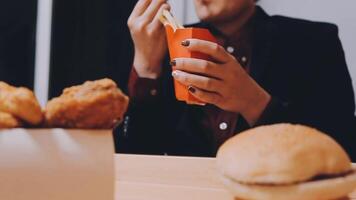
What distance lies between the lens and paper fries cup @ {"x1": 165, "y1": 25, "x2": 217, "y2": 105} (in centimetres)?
86

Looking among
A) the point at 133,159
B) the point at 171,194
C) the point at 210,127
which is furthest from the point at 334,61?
the point at 171,194

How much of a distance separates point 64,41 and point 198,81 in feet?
4.48

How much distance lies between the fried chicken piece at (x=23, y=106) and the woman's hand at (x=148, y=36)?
2.87 ft

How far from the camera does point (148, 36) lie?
1271 millimetres

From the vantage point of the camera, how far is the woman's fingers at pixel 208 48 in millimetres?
887

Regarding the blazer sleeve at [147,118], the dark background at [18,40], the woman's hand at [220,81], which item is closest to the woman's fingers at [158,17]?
the blazer sleeve at [147,118]

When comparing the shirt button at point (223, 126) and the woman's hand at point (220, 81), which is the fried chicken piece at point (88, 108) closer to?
the woman's hand at point (220, 81)

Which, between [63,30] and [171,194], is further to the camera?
[63,30]

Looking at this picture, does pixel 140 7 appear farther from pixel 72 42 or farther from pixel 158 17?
pixel 72 42

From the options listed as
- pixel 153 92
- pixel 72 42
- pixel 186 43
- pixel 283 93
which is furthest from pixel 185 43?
pixel 72 42

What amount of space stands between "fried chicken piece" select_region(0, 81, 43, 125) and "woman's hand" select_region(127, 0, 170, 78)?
876 mm

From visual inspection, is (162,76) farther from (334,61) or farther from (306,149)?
(306,149)

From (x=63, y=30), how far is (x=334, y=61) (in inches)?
52.2

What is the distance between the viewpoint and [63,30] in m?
2.14
